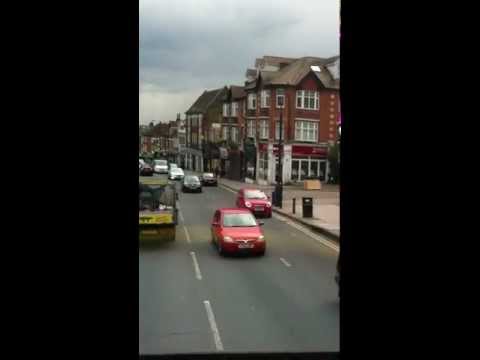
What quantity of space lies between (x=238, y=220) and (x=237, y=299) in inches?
179

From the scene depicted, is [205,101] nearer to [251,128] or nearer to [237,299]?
[251,128]

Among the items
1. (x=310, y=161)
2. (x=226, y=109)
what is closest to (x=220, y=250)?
(x=310, y=161)

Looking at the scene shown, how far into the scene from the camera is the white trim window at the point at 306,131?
33.4 m

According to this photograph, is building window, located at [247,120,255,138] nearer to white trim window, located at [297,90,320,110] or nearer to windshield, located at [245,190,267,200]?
white trim window, located at [297,90,320,110]

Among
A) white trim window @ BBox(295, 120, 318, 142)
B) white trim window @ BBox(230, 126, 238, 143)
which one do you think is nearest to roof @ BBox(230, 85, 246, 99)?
white trim window @ BBox(230, 126, 238, 143)

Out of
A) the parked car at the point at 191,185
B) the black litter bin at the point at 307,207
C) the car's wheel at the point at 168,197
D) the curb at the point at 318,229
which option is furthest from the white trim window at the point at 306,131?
the car's wheel at the point at 168,197

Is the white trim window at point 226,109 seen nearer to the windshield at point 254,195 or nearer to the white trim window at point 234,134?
the white trim window at point 234,134

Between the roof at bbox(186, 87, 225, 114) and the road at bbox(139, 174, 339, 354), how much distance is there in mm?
42699

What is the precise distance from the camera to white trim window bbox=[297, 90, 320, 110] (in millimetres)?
32625

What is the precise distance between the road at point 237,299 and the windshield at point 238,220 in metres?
0.91
